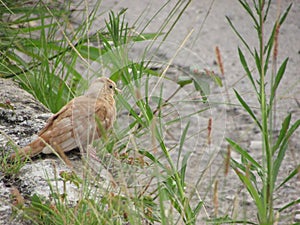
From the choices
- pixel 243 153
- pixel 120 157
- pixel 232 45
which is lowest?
pixel 120 157

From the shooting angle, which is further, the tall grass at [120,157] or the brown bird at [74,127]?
the brown bird at [74,127]

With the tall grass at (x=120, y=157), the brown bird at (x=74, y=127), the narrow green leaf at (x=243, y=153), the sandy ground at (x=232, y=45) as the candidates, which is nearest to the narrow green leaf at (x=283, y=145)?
the narrow green leaf at (x=243, y=153)

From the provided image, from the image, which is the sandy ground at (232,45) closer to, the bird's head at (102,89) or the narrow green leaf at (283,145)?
the bird's head at (102,89)

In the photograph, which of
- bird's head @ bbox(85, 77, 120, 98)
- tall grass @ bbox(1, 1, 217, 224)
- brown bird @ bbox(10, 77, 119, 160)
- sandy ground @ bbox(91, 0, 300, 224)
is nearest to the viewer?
tall grass @ bbox(1, 1, 217, 224)

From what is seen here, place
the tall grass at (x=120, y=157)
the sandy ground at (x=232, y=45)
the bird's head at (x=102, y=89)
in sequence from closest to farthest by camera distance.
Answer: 1. the tall grass at (x=120, y=157)
2. the bird's head at (x=102, y=89)
3. the sandy ground at (x=232, y=45)

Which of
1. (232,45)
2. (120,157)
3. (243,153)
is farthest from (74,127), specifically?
(232,45)

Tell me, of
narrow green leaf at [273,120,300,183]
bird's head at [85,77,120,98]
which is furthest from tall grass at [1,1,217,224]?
narrow green leaf at [273,120,300,183]

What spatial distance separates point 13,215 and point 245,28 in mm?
3192

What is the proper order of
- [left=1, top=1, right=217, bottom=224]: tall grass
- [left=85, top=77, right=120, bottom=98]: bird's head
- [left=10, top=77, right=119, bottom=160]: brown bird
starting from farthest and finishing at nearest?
[left=85, top=77, right=120, bottom=98]: bird's head < [left=10, top=77, right=119, bottom=160]: brown bird < [left=1, top=1, right=217, bottom=224]: tall grass

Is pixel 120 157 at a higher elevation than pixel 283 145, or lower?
lower

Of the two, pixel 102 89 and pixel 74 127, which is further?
pixel 102 89

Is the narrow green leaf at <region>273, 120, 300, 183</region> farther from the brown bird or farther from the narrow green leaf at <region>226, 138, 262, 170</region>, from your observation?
the brown bird

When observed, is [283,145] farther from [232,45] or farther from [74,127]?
[232,45]

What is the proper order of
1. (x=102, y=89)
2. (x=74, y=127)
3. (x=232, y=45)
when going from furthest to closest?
(x=232, y=45)
(x=102, y=89)
(x=74, y=127)
